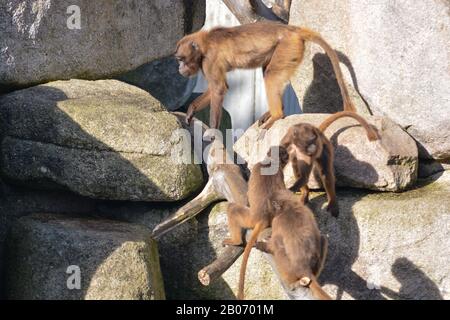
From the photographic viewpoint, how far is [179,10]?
1041cm

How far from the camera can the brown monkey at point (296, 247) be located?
6.73 metres

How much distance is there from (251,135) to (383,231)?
162 cm

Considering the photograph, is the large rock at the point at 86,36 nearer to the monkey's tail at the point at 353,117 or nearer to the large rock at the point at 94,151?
the large rock at the point at 94,151

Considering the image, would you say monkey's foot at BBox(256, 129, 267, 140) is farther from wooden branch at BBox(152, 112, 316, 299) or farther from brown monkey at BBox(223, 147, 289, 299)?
brown monkey at BBox(223, 147, 289, 299)

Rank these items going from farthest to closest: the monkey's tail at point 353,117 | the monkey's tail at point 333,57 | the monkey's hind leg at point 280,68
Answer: the monkey's hind leg at point 280,68
the monkey's tail at point 333,57
the monkey's tail at point 353,117

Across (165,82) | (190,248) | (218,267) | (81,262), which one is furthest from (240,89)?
(218,267)

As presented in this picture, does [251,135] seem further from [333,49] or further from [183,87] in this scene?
[183,87]

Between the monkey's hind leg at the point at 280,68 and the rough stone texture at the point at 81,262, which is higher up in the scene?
the monkey's hind leg at the point at 280,68

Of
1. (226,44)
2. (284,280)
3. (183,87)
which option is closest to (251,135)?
(226,44)

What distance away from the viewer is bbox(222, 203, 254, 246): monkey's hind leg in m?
7.21

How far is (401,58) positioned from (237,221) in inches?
92.3

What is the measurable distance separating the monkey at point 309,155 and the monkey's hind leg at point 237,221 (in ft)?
1.90

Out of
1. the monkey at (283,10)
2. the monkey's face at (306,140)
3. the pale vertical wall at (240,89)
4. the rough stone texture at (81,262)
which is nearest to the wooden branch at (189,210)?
the rough stone texture at (81,262)

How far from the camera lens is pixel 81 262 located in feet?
24.9
